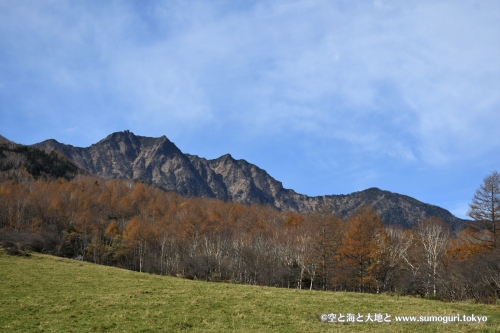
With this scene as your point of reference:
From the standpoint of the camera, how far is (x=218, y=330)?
51.1 feet

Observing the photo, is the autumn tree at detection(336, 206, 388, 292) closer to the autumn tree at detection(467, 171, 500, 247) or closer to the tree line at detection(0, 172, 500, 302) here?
the tree line at detection(0, 172, 500, 302)

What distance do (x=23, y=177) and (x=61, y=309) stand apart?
165550 mm

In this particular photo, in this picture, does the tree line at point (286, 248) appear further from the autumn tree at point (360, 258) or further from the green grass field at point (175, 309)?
the green grass field at point (175, 309)

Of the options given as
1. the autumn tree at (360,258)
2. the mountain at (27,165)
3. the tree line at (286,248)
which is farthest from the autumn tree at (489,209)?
the mountain at (27,165)

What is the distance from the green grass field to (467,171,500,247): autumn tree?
669 inches

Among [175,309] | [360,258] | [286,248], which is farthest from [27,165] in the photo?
[175,309]

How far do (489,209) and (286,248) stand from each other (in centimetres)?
3763

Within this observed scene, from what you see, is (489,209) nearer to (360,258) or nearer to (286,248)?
(360,258)

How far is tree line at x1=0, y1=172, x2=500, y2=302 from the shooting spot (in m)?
40.2

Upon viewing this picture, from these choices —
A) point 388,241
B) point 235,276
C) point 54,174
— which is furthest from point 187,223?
point 54,174

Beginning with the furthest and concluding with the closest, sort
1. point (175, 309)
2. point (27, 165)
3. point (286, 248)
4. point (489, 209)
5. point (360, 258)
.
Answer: point (27, 165) < point (286, 248) < point (360, 258) < point (489, 209) < point (175, 309)

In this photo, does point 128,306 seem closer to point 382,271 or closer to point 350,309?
point 350,309

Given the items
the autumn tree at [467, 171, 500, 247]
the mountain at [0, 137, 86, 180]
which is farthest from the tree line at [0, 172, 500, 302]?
the mountain at [0, 137, 86, 180]

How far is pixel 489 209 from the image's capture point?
120ft
